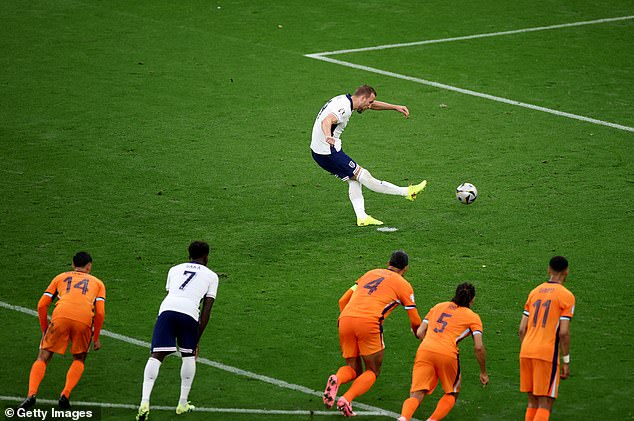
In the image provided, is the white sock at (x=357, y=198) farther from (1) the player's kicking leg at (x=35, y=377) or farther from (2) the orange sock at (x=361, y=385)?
(1) the player's kicking leg at (x=35, y=377)

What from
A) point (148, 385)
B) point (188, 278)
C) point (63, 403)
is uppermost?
point (188, 278)

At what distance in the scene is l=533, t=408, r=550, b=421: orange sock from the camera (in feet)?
35.7

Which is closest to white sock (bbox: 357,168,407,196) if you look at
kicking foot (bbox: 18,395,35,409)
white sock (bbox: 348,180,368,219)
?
white sock (bbox: 348,180,368,219)

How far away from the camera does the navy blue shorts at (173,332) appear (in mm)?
11789

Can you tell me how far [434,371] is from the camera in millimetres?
11430

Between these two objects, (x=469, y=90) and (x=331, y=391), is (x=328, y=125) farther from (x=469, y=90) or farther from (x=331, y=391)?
(x=469, y=90)

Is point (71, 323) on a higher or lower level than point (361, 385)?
higher

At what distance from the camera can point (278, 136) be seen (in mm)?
22203

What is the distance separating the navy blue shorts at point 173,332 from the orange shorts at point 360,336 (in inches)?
61.9

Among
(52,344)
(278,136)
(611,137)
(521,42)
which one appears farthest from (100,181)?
(521,42)

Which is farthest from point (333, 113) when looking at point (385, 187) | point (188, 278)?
point (188, 278)

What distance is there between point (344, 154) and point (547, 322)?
710 centimetres

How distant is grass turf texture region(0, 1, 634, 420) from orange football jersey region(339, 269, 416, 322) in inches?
42.8

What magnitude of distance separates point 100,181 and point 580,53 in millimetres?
13035
